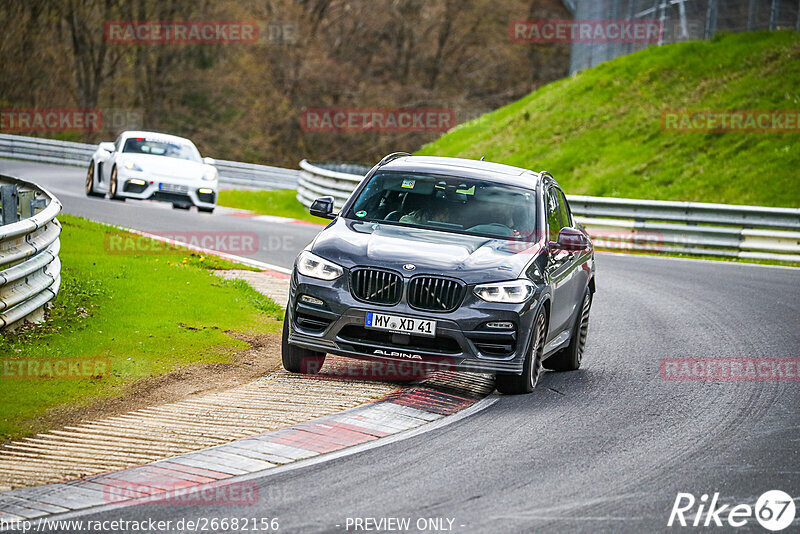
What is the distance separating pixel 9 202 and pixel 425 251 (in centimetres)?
494

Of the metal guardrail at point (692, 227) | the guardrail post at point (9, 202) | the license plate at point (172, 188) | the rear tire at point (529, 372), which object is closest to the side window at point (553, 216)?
the rear tire at point (529, 372)

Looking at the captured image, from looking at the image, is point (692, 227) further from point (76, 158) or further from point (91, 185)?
point (76, 158)

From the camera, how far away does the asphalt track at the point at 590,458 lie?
5.86 metres

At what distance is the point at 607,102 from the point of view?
34031 millimetres

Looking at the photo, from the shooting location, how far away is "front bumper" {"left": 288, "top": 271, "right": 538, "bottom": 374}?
8.41 m

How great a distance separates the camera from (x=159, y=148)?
23.0m

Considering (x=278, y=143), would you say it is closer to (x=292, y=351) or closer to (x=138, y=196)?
(x=138, y=196)

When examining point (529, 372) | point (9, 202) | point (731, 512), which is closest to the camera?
point (731, 512)

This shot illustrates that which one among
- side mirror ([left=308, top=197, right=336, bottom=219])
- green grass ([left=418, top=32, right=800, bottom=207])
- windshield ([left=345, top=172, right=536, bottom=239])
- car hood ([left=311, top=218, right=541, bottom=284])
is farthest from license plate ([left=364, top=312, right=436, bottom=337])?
green grass ([left=418, top=32, right=800, bottom=207])

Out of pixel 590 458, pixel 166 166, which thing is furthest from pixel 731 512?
pixel 166 166

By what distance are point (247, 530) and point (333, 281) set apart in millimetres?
3311

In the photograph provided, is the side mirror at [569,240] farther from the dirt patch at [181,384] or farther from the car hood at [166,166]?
the car hood at [166,166]

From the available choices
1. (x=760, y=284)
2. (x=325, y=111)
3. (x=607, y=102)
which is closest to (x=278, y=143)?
(x=325, y=111)

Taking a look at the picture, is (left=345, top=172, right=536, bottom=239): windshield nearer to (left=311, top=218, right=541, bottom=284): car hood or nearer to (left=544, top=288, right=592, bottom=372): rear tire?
(left=311, top=218, right=541, bottom=284): car hood
